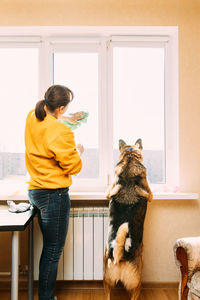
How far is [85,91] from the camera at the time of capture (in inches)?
91.8

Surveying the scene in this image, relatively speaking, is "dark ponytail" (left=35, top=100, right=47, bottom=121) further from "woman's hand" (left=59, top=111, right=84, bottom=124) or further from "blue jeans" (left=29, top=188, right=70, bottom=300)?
"woman's hand" (left=59, top=111, right=84, bottom=124)

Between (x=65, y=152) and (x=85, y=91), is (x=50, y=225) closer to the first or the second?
(x=65, y=152)

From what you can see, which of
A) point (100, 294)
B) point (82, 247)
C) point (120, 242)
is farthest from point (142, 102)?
point (100, 294)

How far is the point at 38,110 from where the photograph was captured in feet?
4.99

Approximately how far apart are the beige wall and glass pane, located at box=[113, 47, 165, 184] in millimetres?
221

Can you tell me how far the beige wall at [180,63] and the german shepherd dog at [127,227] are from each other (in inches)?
21.2

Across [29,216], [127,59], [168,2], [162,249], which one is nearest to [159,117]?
[127,59]

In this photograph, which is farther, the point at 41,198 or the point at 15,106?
the point at 15,106

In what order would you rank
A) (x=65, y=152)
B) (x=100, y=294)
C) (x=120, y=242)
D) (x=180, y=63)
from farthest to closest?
(x=180, y=63) → (x=100, y=294) → (x=120, y=242) → (x=65, y=152)

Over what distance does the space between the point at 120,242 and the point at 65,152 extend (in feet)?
2.33

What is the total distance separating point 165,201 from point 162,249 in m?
0.42

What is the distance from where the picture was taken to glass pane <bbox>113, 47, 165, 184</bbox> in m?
2.34

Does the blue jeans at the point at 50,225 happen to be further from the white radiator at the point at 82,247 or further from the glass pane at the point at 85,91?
the glass pane at the point at 85,91

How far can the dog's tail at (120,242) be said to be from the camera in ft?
5.35
